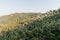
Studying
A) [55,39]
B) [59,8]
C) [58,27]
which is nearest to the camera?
[55,39]

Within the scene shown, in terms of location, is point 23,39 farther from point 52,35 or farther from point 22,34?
point 52,35

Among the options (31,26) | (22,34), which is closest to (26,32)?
(22,34)

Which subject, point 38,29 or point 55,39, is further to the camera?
point 38,29

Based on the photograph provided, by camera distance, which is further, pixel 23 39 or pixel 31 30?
pixel 31 30

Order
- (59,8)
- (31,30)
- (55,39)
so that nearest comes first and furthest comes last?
(55,39)
(31,30)
(59,8)

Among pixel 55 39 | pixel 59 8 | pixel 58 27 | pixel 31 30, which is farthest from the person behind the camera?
pixel 59 8

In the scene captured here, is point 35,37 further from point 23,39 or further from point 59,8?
point 59,8

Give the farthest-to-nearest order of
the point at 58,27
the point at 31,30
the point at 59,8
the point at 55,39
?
the point at 59,8 < the point at 31,30 < the point at 58,27 < the point at 55,39

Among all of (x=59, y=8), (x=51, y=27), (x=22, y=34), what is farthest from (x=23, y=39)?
(x=59, y=8)
